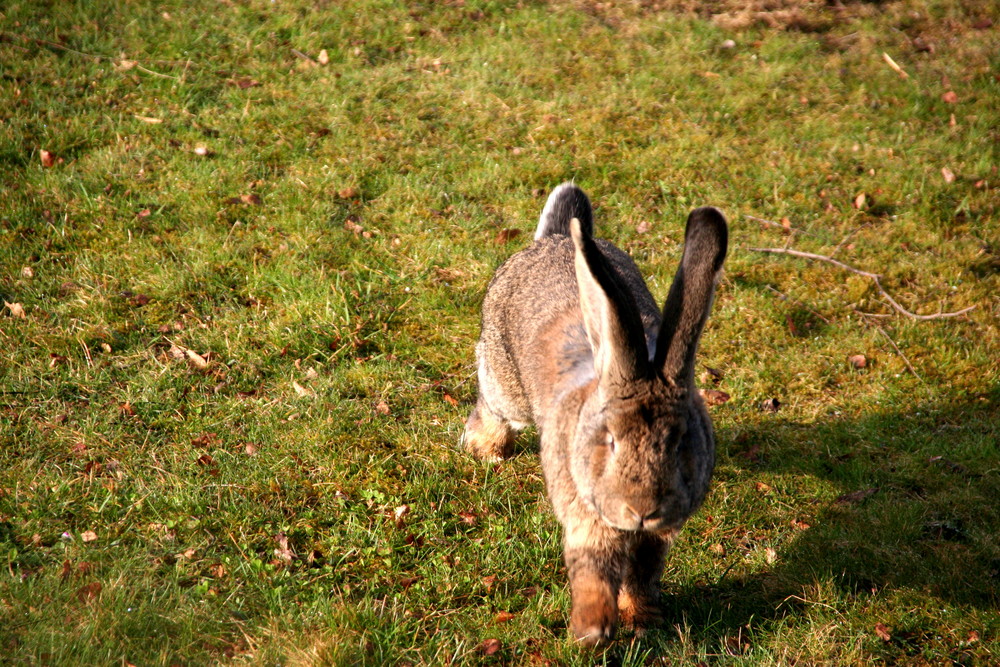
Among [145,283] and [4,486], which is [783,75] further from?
[4,486]

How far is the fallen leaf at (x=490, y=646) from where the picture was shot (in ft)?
13.4

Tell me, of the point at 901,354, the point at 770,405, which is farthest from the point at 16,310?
the point at 901,354

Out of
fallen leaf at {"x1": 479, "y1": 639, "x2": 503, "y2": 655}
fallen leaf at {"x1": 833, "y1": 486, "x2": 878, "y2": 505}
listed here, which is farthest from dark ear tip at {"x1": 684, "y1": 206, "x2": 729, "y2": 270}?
fallen leaf at {"x1": 833, "y1": 486, "x2": 878, "y2": 505}

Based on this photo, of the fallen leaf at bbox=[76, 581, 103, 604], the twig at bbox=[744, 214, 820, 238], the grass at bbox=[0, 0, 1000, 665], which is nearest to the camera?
the fallen leaf at bbox=[76, 581, 103, 604]

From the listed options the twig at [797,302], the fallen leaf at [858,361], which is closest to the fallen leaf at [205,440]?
the twig at [797,302]

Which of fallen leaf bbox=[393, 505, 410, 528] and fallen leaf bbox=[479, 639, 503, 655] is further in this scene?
fallen leaf bbox=[393, 505, 410, 528]

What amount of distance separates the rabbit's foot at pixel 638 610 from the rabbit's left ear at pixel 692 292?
1.21 m

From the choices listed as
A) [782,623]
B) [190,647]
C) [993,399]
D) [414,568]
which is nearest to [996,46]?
[993,399]

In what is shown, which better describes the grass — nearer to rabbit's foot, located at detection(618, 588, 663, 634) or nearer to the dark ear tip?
rabbit's foot, located at detection(618, 588, 663, 634)

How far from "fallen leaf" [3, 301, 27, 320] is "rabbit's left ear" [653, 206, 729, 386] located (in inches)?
181

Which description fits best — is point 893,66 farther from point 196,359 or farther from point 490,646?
point 490,646

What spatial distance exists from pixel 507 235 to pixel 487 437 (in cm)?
223

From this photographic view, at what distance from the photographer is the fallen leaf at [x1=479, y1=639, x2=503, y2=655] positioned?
13.4 feet

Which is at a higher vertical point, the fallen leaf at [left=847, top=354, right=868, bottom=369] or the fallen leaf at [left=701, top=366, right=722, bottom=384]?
the fallen leaf at [left=847, top=354, right=868, bottom=369]
